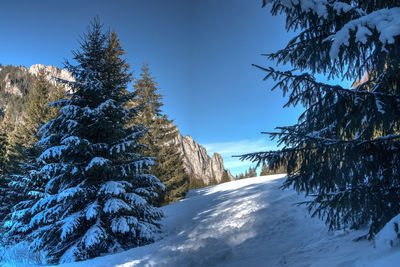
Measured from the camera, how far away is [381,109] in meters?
2.25

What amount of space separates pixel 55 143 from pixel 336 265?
28.7 ft

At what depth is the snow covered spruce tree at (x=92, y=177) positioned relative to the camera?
6.16 meters

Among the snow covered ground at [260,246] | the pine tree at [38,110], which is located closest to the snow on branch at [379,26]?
the snow covered ground at [260,246]

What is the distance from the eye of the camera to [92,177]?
6.96 m

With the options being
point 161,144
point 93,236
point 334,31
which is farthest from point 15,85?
point 334,31

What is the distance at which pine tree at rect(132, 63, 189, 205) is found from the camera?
14125 mm

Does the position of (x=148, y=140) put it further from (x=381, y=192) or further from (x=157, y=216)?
(x=381, y=192)

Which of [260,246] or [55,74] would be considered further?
[55,74]


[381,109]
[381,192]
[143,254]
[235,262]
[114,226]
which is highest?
[381,109]

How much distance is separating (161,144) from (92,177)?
843 centimetres

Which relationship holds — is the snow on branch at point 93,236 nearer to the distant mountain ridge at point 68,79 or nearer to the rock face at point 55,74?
the rock face at point 55,74

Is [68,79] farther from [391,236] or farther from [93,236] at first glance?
[391,236]

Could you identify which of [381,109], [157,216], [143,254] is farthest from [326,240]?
[157,216]

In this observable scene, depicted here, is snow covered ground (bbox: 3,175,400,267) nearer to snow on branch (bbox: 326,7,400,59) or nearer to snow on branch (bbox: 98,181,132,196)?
snow on branch (bbox: 98,181,132,196)
